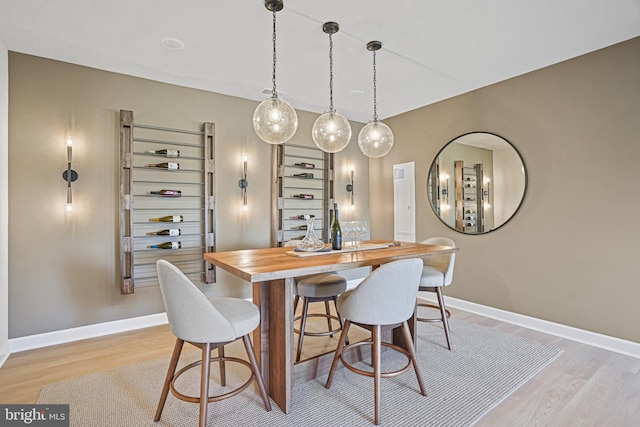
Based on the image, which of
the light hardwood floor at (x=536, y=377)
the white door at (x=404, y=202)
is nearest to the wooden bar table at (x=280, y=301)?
the light hardwood floor at (x=536, y=377)

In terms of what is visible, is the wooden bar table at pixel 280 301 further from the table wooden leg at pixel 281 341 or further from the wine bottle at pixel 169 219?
the wine bottle at pixel 169 219

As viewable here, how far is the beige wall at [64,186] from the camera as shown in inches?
114

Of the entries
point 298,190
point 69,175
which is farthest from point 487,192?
point 69,175

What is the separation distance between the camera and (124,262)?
325 cm

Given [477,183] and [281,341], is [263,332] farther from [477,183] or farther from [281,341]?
[477,183]

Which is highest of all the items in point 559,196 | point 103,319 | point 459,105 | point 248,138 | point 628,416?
point 459,105

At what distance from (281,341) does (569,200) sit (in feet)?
9.91

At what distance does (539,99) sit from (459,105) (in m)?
0.91

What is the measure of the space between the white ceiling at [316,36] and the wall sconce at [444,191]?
1.17 m

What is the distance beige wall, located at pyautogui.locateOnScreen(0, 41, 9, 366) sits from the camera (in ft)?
8.86

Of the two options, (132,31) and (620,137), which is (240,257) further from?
(620,137)

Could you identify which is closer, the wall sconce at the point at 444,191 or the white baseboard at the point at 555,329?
the white baseboard at the point at 555,329

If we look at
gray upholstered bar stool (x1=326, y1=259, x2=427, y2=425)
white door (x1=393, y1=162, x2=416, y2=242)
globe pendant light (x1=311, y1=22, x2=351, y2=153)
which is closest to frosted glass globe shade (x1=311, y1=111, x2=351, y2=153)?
globe pendant light (x1=311, y1=22, x2=351, y2=153)

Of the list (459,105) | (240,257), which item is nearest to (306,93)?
(459,105)
